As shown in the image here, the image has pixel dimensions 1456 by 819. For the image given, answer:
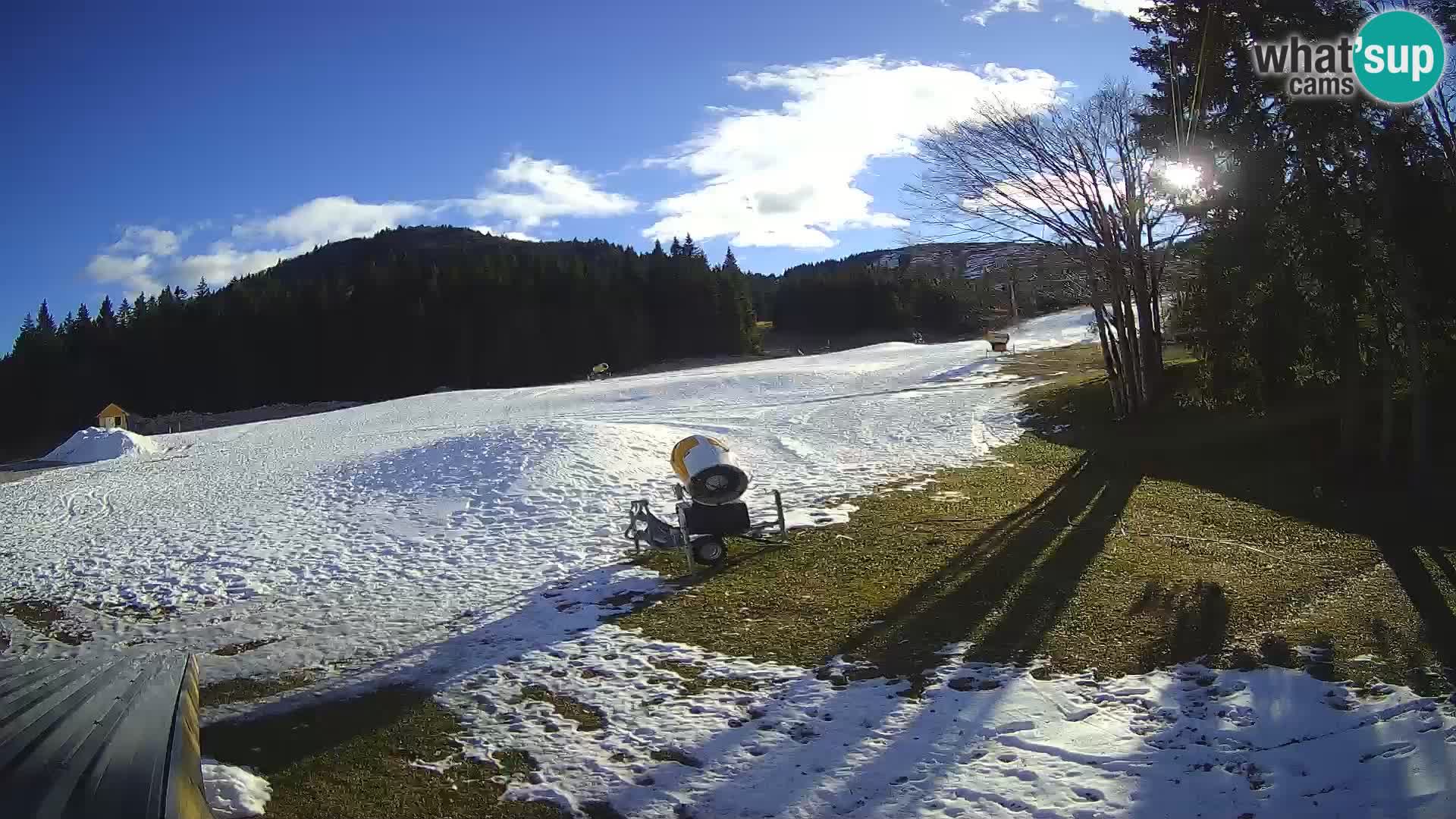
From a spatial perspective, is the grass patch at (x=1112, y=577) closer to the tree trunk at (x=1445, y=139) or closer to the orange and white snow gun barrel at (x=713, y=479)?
the orange and white snow gun barrel at (x=713, y=479)

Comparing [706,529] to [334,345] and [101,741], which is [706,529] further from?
[334,345]

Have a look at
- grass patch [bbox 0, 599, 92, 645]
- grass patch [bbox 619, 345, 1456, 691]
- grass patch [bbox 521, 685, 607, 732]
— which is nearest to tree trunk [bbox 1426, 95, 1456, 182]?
grass patch [bbox 619, 345, 1456, 691]

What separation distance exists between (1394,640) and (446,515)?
13536mm

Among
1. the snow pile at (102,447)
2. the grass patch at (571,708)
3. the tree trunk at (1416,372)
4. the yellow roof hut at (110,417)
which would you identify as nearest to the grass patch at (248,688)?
the grass patch at (571,708)

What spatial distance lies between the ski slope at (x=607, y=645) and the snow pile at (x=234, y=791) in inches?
61.4

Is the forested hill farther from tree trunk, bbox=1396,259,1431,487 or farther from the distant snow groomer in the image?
tree trunk, bbox=1396,259,1431,487

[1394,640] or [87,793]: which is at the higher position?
[87,793]

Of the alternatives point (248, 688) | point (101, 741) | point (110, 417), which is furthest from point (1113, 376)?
point (110, 417)

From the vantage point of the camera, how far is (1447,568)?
9.61 meters

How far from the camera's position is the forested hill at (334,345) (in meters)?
61.2

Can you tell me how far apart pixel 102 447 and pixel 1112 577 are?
107 feet

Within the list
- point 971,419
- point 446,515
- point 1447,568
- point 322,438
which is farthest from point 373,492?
point 1447,568

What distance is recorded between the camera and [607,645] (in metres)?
8.87

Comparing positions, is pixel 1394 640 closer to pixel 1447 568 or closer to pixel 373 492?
pixel 1447 568
